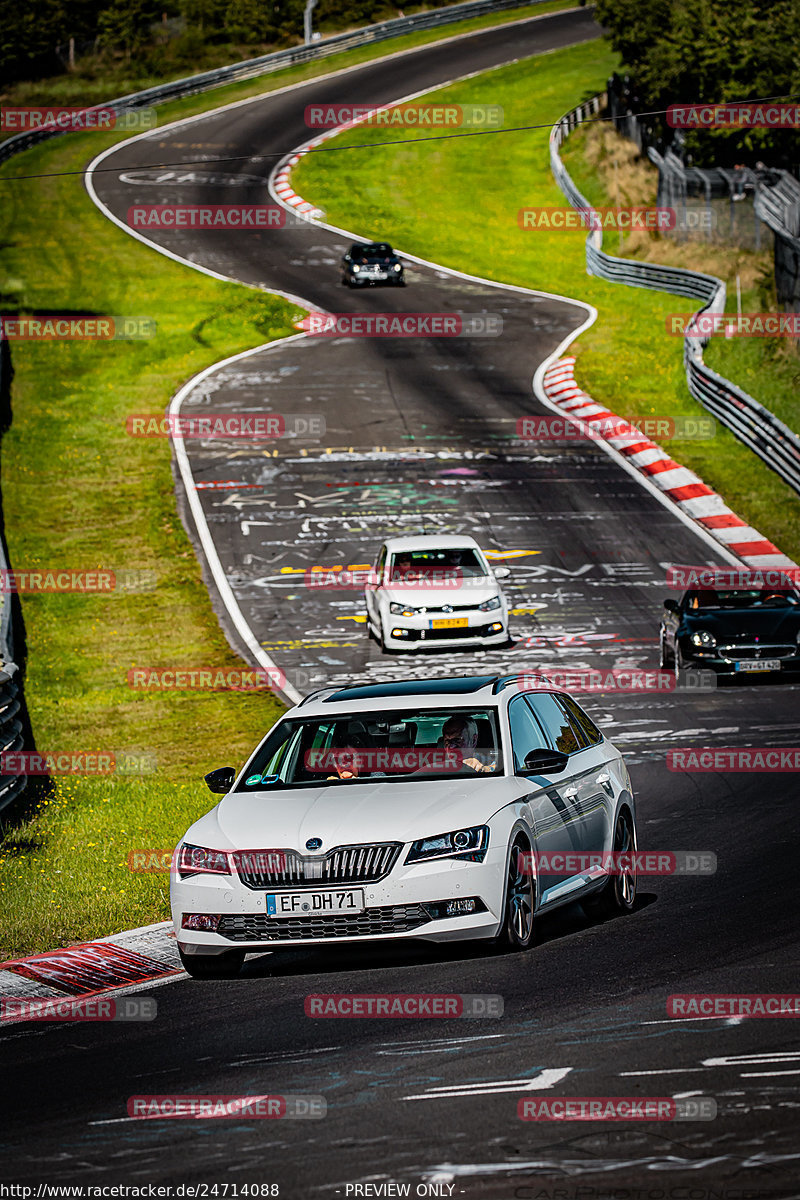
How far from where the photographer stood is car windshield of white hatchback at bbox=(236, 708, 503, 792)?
9805 millimetres

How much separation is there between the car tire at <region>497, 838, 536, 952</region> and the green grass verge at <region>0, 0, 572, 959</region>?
9.49 ft

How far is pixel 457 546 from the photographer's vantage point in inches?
1000

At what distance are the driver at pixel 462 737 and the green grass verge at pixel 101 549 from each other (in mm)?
2461

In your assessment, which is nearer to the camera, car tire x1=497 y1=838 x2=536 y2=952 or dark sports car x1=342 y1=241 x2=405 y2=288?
car tire x1=497 y1=838 x2=536 y2=952

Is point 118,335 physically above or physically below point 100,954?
below

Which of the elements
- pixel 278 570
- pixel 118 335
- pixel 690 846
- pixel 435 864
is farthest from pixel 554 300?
pixel 435 864

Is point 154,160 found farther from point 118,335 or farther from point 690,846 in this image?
point 690,846

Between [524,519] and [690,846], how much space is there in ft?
62.2
